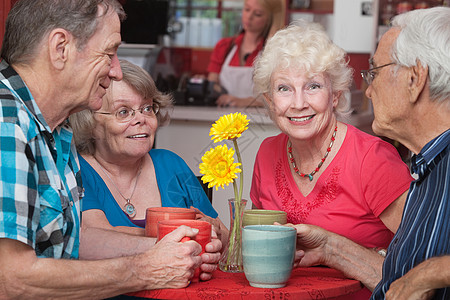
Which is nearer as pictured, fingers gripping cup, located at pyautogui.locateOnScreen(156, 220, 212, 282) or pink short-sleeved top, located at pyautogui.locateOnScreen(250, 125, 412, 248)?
fingers gripping cup, located at pyautogui.locateOnScreen(156, 220, 212, 282)

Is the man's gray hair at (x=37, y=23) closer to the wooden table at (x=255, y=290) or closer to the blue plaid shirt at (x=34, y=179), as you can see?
the blue plaid shirt at (x=34, y=179)

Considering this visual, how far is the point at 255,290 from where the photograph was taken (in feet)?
4.98

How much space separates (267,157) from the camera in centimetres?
228

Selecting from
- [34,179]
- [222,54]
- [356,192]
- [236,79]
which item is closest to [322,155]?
[356,192]

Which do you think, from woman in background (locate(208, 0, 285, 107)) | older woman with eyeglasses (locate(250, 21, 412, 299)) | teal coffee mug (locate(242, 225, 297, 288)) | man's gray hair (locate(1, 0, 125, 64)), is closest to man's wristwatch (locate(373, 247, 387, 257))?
older woman with eyeglasses (locate(250, 21, 412, 299))

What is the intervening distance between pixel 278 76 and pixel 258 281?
0.82 meters

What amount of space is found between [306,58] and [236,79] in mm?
3164

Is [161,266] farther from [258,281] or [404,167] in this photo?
[404,167]

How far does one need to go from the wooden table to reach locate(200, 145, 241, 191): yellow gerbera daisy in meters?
0.26

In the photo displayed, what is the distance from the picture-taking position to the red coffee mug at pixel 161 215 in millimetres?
1692

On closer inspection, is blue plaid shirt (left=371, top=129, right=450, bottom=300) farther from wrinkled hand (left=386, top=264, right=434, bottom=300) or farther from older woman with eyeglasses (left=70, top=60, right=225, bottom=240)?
older woman with eyeglasses (left=70, top=60, right=225, bottom=240)

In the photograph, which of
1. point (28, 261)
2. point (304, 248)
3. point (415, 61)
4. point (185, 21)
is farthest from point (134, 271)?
point (185, 21)

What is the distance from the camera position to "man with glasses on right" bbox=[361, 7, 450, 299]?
1361 mm

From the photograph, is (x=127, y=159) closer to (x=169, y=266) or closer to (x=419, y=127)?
(x=169, y=266)
